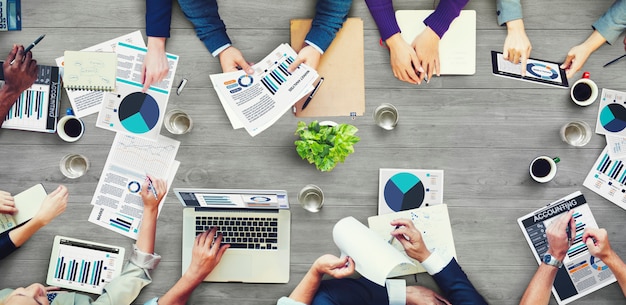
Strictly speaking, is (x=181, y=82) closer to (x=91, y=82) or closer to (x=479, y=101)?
(x=91, y=82)

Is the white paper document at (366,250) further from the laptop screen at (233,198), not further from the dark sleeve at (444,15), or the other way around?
the dark sleeve at (444,15)

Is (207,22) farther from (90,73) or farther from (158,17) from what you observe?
(90,73)

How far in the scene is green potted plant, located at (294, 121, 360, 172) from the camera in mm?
1837

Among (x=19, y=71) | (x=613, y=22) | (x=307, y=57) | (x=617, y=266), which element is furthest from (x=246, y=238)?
(x=613, y=22)

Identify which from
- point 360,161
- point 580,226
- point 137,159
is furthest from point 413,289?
point 137,159

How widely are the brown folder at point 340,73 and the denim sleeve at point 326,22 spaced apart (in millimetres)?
50

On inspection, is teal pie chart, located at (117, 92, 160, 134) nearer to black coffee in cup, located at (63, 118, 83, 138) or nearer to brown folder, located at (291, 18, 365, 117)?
black coffee in cup, located at (63, 118, 83, 138)

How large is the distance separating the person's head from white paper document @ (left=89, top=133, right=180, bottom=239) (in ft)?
1.04

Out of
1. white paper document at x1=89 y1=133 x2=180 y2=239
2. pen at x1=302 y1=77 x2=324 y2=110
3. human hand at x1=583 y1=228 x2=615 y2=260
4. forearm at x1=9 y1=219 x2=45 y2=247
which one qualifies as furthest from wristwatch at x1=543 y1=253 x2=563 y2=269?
forearm at x1=9 y1=219 x2=45 y2=247

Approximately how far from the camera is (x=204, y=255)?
6.40 ft

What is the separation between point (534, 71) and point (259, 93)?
1110 millimetres

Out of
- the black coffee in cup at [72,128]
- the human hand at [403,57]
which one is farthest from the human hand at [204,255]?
the human hand at [403,57]

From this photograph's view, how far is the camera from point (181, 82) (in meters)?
2.03

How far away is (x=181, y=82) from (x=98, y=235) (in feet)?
2.31
